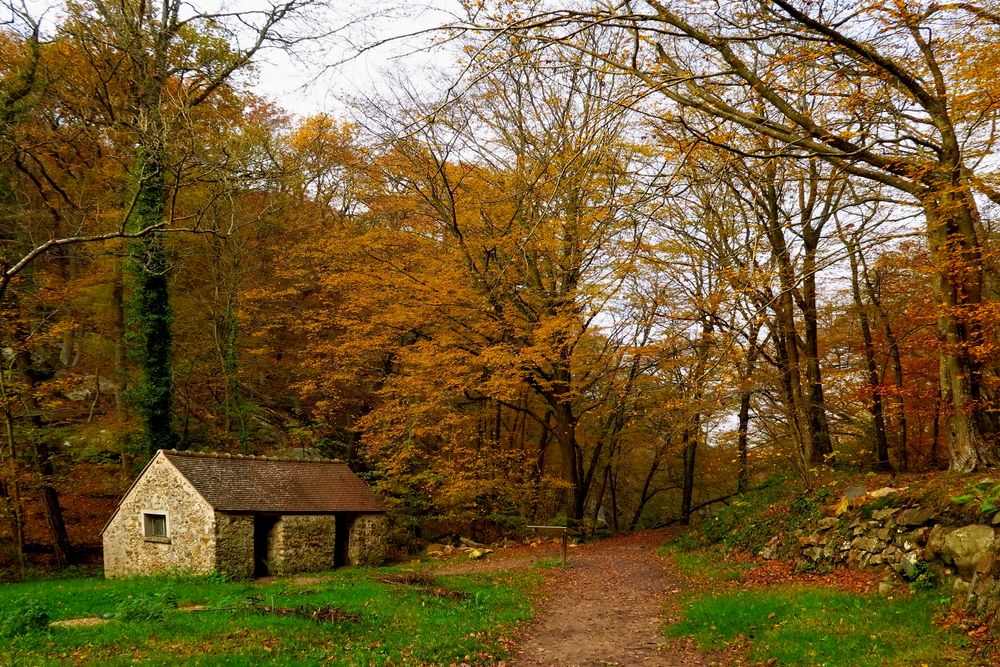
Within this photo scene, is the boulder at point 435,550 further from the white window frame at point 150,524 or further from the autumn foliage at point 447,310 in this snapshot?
the white window frame at point 150,524

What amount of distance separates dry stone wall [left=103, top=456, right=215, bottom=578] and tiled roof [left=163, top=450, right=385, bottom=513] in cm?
45

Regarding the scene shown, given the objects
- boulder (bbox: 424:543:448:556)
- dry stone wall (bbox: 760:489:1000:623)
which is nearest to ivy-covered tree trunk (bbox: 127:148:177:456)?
boulder (bbox: 424:543:448:556)

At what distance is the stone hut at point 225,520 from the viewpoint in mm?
16969

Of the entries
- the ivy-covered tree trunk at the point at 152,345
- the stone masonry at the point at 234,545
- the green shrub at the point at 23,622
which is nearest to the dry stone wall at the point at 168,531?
the stone masonry at the point at 234,545

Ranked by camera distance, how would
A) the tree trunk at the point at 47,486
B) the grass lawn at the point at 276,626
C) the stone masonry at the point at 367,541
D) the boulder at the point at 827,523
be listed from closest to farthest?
the grass lawn at the point at 276,626 → the boulder at the point at 827,523 → the tree trunk at the point at 47,486 → the stone masonry at the point at 367,541

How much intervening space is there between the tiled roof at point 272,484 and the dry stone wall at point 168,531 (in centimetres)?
45

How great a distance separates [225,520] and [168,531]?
1.80 m

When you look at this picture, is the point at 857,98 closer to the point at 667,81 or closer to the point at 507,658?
the point at 667,81

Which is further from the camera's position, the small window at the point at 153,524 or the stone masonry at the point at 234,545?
the small window at the point at 153,524

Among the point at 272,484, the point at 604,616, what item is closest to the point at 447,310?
the point at 272,484

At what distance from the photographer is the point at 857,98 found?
29.3 feet

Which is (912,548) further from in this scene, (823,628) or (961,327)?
(961,327)

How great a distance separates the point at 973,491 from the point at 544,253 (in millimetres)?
13192

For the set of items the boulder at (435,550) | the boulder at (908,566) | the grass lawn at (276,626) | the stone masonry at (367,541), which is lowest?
the boulder at (435,550)
